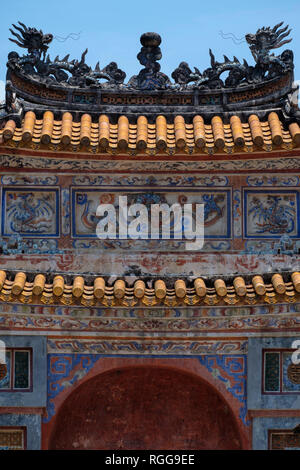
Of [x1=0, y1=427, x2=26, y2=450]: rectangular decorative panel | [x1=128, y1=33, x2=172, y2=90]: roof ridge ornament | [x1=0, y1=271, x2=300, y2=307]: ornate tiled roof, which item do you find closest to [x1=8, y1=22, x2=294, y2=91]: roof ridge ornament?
[x1=128, y1=33, x2=172, y2=90]: roof ridge ornament

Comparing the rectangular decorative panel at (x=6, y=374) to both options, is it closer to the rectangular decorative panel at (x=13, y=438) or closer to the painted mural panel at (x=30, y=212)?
the rectangular decorative panel at (x=13, y=438)

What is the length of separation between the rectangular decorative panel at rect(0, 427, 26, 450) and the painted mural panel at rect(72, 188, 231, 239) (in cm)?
309

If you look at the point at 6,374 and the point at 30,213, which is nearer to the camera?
the point at 6,374

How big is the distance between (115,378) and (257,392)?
7.24ft

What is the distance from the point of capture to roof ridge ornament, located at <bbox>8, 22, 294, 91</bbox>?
16406mm

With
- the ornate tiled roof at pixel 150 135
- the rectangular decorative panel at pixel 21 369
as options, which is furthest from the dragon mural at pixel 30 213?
the rectangular decorative panel at pixel 21 369

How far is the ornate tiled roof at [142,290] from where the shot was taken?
1433 centimetres

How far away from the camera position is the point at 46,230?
15773 millimetres

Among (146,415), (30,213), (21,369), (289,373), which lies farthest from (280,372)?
(30,213)

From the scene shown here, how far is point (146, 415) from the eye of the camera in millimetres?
15914

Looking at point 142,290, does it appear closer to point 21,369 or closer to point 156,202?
point 156,202

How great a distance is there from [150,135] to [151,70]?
1428 mm

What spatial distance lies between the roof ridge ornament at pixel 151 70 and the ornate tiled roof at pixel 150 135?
776 millimetres
